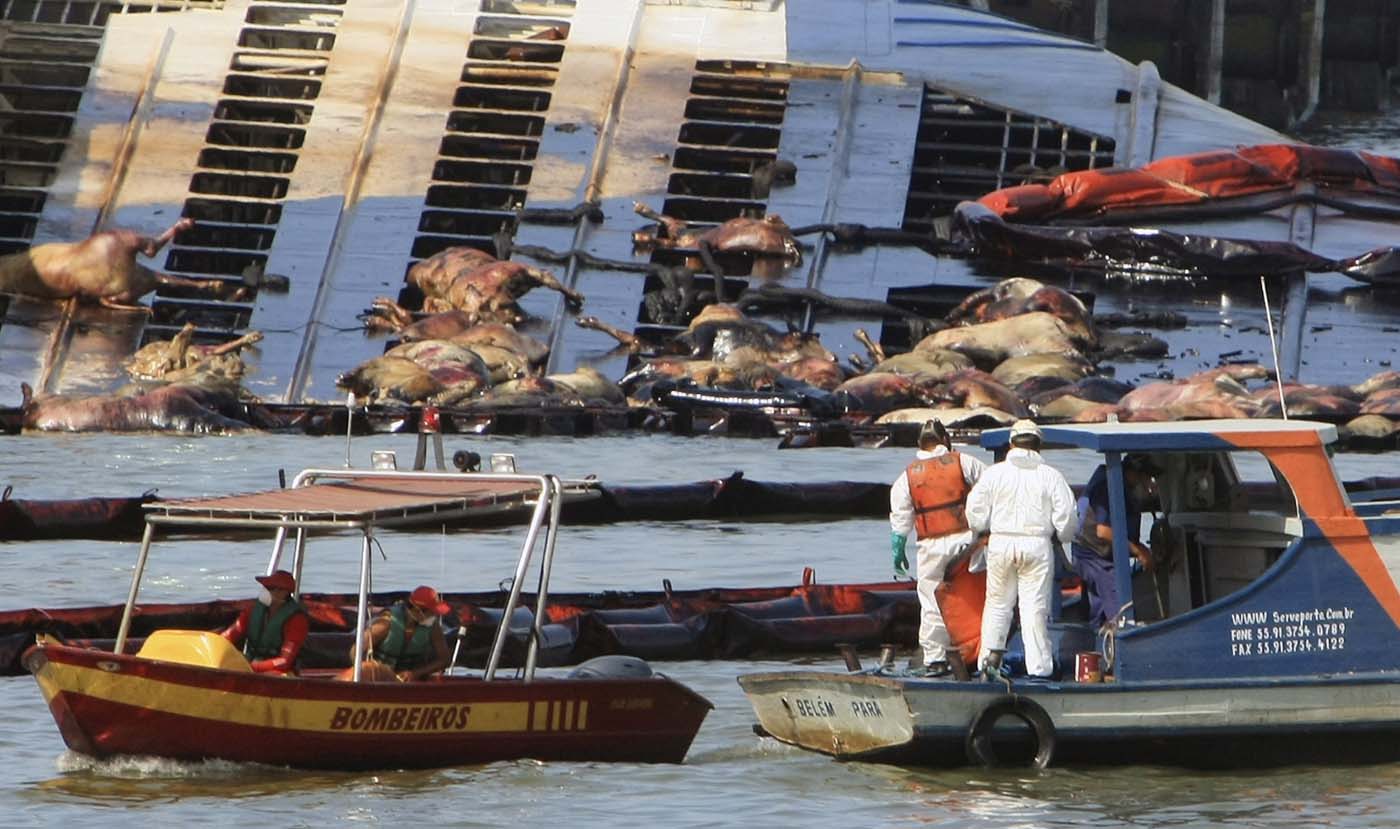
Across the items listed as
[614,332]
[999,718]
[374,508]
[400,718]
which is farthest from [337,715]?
[614,332]

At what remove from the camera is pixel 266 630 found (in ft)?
43.5

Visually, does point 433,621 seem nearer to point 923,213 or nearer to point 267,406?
point 267,406

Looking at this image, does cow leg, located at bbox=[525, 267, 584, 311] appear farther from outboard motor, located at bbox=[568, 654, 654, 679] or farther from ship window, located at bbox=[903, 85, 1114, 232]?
outboard motor, located at bbox=[568, 654, 654, 679]

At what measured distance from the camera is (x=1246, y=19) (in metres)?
64.4

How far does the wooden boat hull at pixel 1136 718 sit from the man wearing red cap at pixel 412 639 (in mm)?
1995

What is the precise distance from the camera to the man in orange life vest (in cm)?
1366

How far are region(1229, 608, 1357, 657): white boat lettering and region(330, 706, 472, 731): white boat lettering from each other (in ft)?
13.5

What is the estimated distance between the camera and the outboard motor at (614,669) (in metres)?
13.9

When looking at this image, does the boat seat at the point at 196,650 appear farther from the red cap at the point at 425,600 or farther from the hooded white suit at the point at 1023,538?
the hooded white suit at the point at 1023,538

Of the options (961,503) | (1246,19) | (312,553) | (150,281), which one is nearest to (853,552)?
(312,553)

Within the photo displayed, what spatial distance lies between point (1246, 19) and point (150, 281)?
38705mm

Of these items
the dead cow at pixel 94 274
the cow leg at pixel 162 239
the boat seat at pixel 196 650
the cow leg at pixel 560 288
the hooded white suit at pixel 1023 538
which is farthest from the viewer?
the cow leg at pixel 162 239

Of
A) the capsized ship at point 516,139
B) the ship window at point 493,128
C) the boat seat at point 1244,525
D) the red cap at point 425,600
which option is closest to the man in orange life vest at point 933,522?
the boat seat at point 1244,525

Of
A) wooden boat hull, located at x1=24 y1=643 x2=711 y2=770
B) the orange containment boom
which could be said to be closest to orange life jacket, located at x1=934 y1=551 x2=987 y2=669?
wooden boat hull, located at x1=24 y1=643 x2=711 y2=770
